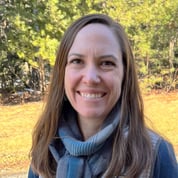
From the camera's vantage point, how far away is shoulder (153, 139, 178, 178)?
1576 mm

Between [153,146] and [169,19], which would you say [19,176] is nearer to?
[153,146]

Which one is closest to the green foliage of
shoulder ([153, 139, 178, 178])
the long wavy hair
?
the long wavy hair

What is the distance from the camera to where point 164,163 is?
1.58m

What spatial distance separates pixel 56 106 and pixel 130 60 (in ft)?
1.23

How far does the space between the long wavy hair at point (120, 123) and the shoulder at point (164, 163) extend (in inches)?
1.5

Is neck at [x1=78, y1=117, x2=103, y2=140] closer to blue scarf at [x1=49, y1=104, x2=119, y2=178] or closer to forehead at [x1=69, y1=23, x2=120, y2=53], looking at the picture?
blue scarf at [x1=49, y1=104, x2=119, y2=178]

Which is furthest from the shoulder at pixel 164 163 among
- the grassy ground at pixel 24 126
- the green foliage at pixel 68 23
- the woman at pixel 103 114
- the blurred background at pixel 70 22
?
the green foliage at pixel 68 23

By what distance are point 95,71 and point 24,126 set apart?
7988 mm

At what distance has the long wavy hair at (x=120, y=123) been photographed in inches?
62.0

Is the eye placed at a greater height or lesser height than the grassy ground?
greater

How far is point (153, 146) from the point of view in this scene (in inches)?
63.0

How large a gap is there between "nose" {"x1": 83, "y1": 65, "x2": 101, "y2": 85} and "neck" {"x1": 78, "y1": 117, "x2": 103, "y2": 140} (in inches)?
6.7

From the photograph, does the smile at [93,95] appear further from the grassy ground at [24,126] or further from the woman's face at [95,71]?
the grassy ground at [24,126]

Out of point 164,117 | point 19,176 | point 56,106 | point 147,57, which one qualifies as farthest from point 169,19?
point 56,106
